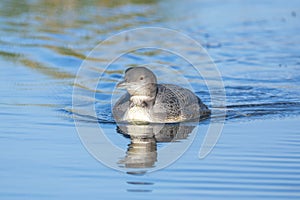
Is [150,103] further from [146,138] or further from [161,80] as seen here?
[161,80]

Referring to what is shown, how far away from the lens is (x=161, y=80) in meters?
14.6

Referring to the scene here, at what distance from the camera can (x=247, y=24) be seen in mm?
19703

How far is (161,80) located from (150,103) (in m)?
3.32

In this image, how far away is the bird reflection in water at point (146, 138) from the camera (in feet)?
29.5

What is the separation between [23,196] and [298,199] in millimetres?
2518

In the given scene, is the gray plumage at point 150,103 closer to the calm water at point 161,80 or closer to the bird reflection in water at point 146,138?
the bird reflection in water at point 146,138

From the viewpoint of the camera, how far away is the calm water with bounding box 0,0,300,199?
7875 mm

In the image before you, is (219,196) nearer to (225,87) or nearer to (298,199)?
(298,199)

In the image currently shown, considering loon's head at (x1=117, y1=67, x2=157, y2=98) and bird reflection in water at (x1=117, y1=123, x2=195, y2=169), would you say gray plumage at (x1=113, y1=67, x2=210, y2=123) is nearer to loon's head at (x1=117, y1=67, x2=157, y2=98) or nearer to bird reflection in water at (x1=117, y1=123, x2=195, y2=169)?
loon's head at (x1=117, y1=67, x2=157, y2=98)

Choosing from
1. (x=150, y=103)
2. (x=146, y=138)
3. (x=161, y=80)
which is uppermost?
(x=161, y=80)

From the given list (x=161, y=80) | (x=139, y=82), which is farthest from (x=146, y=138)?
(x=161, y=80)

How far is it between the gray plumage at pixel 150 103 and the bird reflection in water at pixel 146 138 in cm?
15

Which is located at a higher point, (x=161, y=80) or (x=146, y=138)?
(x=161, y=80)

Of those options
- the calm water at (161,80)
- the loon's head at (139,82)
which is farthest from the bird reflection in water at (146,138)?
the loon's head at (139,82)
